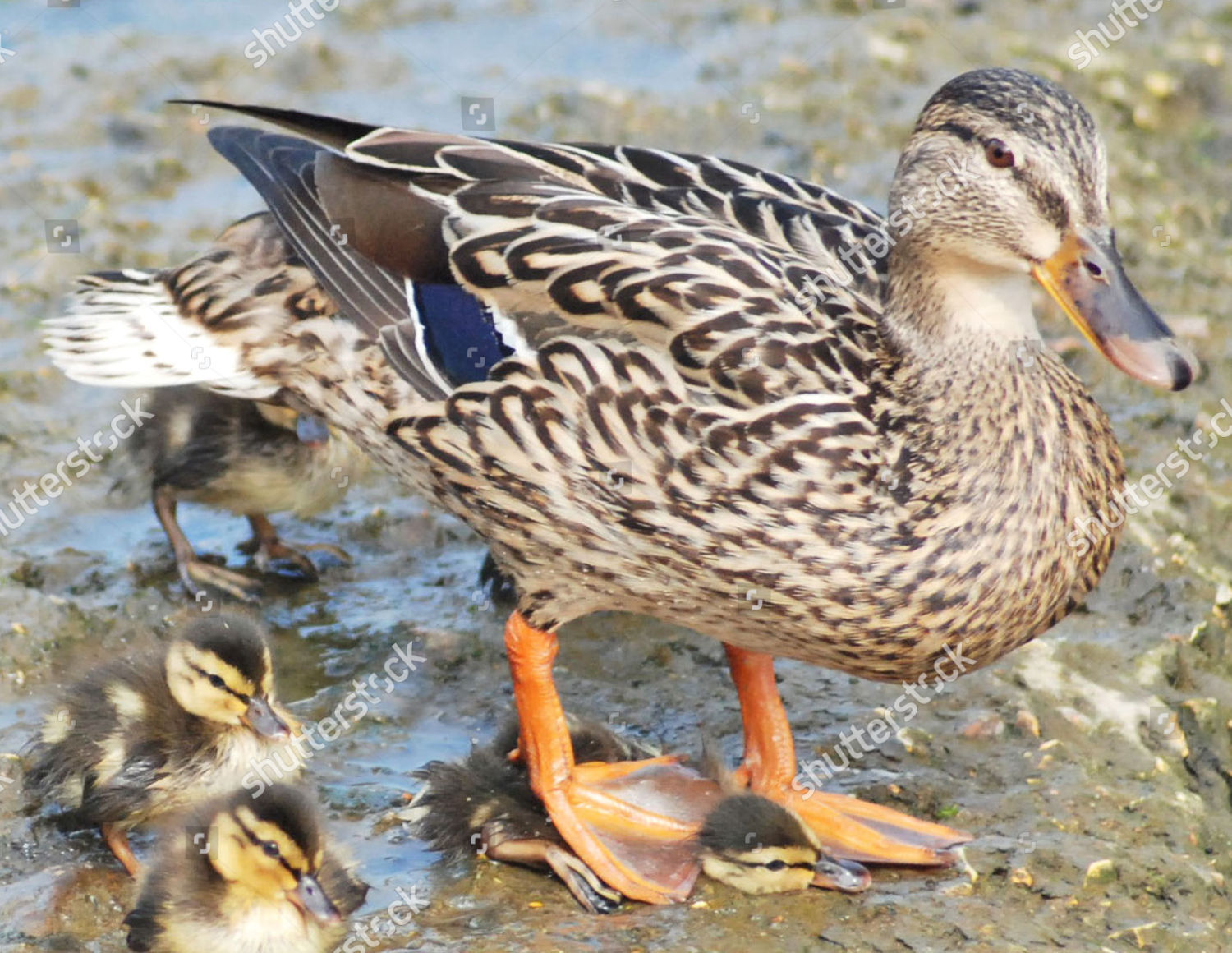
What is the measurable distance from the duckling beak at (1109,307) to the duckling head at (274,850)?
1.98m

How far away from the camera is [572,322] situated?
4.03m

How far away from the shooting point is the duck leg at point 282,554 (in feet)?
17.3

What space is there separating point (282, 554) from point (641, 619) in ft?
3.70

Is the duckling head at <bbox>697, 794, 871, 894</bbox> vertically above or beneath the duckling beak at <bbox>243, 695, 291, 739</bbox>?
above

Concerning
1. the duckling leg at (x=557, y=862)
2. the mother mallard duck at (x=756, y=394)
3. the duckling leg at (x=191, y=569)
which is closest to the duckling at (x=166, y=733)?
the duckling leg at (x=557, y=862)

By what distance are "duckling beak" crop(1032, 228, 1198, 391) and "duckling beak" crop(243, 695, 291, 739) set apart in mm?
2025

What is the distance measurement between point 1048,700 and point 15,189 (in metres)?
4.50

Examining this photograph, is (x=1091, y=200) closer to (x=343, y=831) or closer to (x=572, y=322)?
(x=572, y=322)

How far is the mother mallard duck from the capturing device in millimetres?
3807

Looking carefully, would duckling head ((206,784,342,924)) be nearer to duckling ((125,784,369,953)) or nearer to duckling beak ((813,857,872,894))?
duckling ((125,784,369,953))

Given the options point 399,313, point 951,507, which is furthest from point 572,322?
point 951,507

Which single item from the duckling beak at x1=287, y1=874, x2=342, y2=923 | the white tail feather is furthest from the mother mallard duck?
the duckling beak at x1=287, y1=874, x2=342, y2=923

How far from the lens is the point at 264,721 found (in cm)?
404

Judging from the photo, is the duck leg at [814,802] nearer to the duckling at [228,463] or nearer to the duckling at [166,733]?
the duckling at [166,733]
